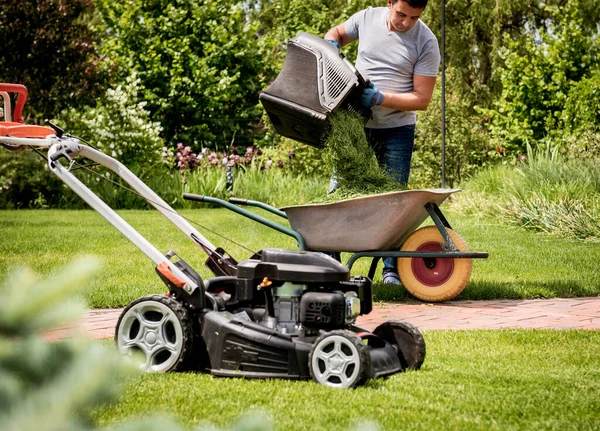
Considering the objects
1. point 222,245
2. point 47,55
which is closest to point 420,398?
point 222,245

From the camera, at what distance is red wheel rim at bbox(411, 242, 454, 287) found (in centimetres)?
523

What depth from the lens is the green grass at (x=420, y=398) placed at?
269 centimetres

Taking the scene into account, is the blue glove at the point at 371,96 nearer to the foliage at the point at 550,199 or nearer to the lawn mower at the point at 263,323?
the lawn mower at the point at 263,323

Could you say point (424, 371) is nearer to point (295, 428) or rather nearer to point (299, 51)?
point (295, 428)

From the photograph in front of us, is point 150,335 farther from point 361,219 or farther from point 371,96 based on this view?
point 371,96

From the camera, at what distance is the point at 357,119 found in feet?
16.4

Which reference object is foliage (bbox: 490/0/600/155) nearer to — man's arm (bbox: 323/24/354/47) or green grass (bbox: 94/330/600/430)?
man's arm (bbox: 323/24/354/47)

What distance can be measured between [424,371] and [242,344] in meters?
0.72

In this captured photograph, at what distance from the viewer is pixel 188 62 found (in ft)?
58.9

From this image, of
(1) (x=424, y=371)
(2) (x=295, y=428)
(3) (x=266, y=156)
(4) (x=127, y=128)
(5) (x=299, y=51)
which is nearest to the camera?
(2) (x=295, y=428)

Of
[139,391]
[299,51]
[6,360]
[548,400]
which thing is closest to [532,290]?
[299,51]

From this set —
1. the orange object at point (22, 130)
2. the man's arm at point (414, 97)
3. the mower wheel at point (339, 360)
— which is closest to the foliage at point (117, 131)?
the man's arm at point (414, 97)

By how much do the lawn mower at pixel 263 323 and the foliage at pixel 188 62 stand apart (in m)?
14.1

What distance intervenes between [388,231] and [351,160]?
0.46 metres
